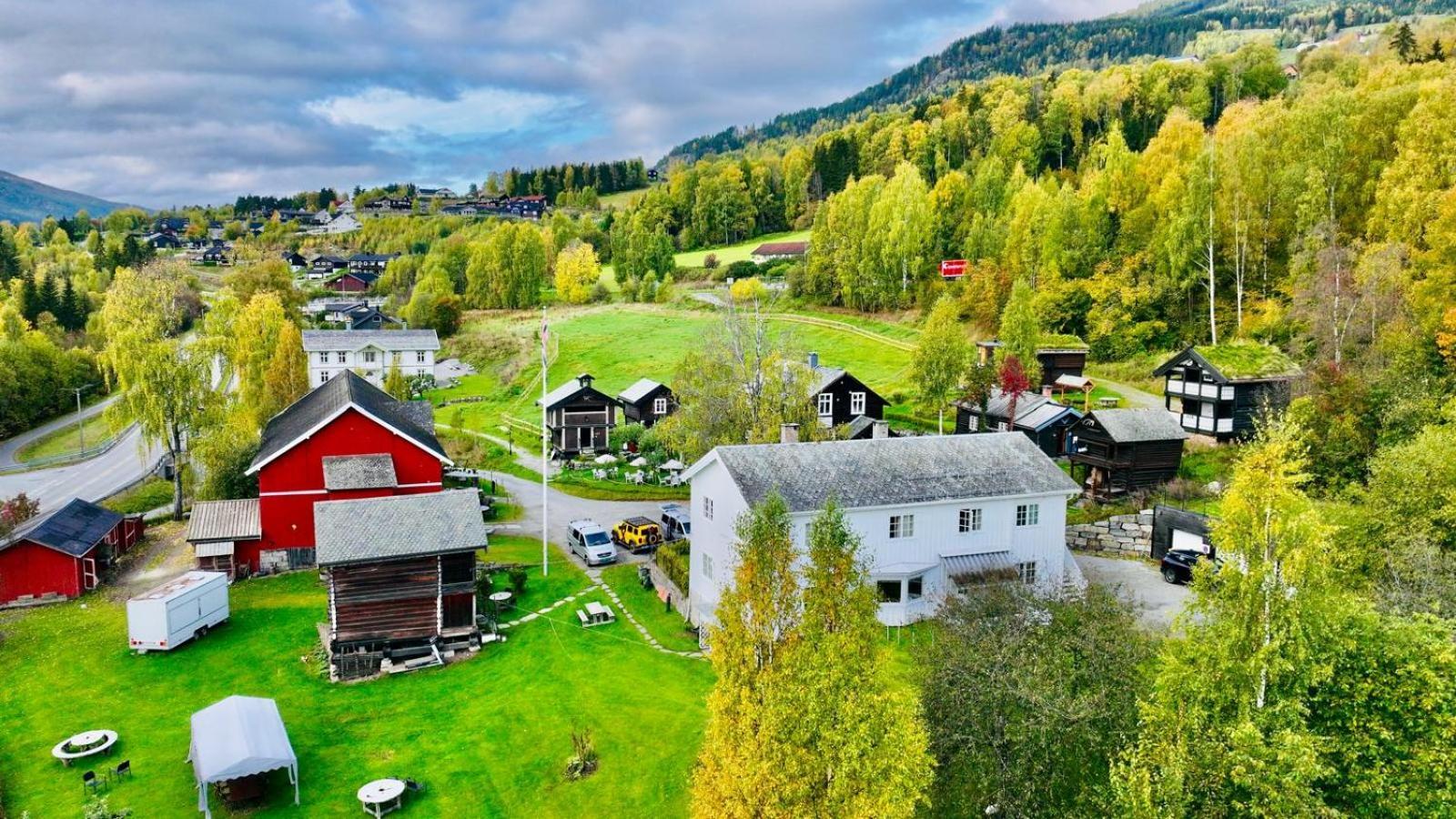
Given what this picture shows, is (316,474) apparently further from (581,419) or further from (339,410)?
(581,419)

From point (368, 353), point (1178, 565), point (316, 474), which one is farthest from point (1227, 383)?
point (368, 353)

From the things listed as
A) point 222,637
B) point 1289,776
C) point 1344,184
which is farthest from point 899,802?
point 1344,184

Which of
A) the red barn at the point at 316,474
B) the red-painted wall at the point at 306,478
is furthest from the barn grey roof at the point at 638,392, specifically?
the red-painted wall at the point at 306,478

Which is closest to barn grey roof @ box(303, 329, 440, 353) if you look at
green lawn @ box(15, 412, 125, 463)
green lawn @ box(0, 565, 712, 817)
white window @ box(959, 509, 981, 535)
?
green lawn @ box(15, 412, 125, 463)

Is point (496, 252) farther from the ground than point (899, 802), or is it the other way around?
point (496, 252)

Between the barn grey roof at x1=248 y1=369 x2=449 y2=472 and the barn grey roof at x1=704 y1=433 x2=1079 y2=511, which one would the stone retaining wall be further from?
the barn grey roof at x1=248 y1=369 x2=449 y2=472

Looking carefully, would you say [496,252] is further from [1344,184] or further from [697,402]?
[1344,184]
